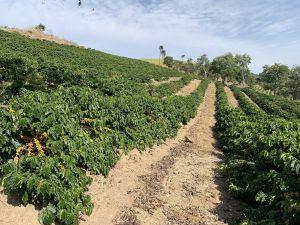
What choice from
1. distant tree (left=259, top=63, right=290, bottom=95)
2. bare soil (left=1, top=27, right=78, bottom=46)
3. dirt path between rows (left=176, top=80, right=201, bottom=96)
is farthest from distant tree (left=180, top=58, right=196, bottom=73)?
dirt path between rows (left=176, top=80, right=201, bottom=96)

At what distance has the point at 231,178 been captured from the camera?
452 inches

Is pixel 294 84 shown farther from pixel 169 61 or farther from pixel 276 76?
pixel 169 61

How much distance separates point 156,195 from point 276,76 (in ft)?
330

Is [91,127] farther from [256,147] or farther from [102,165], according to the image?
[256,147]

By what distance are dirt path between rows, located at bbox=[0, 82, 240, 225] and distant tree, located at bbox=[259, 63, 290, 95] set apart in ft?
308

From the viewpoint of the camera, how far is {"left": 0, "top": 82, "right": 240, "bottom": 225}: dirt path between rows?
321 inches

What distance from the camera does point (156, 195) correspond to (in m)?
9.96

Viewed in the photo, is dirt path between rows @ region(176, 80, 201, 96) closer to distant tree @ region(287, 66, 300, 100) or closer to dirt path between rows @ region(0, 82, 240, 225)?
dirt path between rows @ region(0, 82, 240, 225)

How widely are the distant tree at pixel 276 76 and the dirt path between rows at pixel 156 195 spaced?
9388cm

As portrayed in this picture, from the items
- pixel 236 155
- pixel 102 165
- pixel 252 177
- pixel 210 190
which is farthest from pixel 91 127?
pixel 236 155

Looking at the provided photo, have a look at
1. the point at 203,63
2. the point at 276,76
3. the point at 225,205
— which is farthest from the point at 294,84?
the point at 225,205

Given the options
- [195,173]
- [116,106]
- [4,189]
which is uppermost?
[116,106]

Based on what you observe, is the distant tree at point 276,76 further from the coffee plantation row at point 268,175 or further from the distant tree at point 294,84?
the coffee plantation row at point 268,175

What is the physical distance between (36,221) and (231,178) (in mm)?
6473
